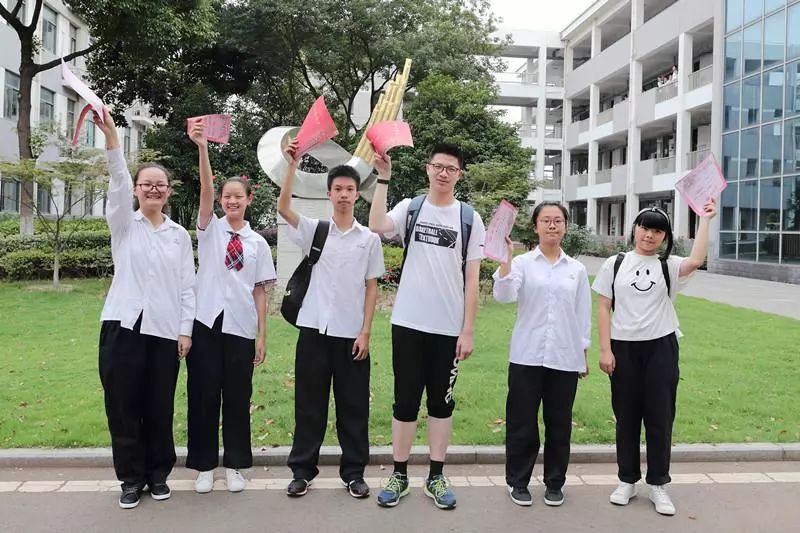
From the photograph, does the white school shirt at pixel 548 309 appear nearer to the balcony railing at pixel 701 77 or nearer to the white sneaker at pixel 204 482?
the white sneaker at pixel 204 482

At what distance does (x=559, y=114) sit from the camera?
3872 cm

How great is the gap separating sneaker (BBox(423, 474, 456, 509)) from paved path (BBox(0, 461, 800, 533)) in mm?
44

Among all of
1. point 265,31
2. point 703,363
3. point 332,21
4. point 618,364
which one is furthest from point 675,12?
point 618,364

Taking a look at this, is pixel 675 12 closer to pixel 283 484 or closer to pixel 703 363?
pixel 703 363

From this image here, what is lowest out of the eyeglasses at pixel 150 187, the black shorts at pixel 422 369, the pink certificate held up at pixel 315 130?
the black shorts at pixel 422 369

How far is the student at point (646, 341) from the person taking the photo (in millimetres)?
3562

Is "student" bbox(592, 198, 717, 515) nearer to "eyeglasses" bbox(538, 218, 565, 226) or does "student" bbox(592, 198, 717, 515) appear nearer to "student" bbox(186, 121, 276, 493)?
"eyeglasses" bbox(538, 218, 565, 226)

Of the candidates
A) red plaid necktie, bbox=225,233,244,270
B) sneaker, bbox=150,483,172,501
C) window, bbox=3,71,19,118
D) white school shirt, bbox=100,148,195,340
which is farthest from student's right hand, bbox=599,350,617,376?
window, bbox=3,71,19,118

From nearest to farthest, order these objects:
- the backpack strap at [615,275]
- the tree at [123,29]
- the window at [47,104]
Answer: the backpack strap at [615,275] → the tree at [123,29] → the window at [47,104]

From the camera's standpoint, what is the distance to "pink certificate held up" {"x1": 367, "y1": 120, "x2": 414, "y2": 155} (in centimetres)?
337

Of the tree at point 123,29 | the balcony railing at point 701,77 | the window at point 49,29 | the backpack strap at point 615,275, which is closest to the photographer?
the backpack strap at point 615,275

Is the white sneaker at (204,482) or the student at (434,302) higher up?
the student at (434,302)

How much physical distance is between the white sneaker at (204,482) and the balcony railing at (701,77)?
2280 cm

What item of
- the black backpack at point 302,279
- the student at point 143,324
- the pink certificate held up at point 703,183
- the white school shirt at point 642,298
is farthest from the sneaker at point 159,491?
the pink certificate held up at point 703,183
